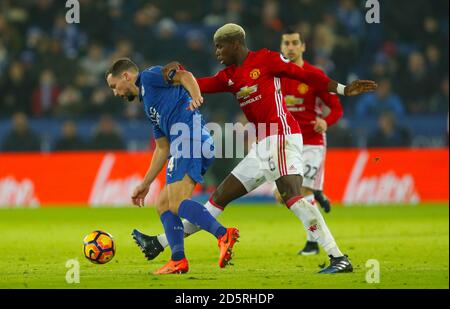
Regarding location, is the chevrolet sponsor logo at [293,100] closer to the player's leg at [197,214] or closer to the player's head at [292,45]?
the player's head at [292,45]

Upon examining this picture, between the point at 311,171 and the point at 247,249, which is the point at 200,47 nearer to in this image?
the point at 311,171

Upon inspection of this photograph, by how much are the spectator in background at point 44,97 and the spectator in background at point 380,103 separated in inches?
236

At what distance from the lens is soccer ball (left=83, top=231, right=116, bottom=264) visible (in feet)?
28.9

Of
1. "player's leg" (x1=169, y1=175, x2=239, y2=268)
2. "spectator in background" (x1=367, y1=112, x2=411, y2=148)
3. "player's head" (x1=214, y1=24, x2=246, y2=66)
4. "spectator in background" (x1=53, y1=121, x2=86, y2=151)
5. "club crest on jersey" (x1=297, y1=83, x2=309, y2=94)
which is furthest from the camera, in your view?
"spectator in background" (x1=53, y1=121, x2=86, y2=151)

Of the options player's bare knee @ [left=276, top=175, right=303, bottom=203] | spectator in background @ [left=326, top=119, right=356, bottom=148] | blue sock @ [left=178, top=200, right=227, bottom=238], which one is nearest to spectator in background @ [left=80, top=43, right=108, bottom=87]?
spectator in background @ [left=326, top=119, right=356, bottom=148]

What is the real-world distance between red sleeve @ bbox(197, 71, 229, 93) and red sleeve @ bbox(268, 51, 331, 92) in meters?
0.44

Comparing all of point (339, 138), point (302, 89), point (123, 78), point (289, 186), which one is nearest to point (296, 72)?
point (289, 186)

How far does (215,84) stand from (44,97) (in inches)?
455

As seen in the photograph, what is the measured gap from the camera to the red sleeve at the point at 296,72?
28.5 ft

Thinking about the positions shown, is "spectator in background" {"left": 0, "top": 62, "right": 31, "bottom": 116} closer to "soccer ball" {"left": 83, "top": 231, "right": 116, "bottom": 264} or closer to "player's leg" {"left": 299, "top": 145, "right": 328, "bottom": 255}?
"player's leg" {"left": 299, "top": 145, "right": 328, "bottom": 255}

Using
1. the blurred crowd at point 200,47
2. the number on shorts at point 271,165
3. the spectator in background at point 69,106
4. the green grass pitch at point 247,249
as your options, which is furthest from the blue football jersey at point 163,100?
the spectator in background at point 69,106

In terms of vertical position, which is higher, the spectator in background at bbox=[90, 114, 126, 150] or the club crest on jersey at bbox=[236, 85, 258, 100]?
the spectator in background at bbox=[90, 114, 126, 150]

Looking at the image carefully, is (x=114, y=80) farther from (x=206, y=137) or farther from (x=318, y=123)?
(x=318, y=123)

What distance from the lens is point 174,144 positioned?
8453mm
